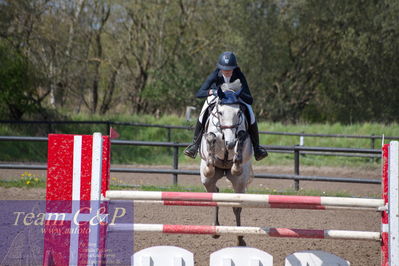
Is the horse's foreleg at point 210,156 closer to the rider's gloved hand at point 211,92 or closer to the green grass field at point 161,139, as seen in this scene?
the rider's gloved hand at point 211,92

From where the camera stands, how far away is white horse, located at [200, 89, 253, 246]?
5.30m

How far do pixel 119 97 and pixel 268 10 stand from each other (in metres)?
8.60

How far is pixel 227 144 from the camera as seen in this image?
5266mm

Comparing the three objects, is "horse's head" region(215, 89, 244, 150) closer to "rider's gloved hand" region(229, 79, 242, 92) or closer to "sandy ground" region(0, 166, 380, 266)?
"rider's gloved hand" region(229, 79, 242, 92)

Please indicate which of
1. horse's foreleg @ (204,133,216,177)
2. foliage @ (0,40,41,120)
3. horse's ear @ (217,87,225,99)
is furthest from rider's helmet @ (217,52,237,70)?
foliage @ (0,40,41,120)

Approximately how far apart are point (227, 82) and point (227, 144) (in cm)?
97

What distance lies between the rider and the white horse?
169 mm

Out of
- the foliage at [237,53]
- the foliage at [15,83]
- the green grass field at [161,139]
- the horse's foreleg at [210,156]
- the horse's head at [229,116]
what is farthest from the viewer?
the foliage at [237,53]

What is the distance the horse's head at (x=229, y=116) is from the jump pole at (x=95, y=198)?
124 centimetres

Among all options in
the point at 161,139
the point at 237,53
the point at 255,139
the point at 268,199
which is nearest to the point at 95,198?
the point at 268,199

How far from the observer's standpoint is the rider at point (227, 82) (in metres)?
5.80

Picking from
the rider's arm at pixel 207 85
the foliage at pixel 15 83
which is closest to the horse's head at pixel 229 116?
the rider's arm at pixel 207 85

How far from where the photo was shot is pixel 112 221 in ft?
21.2

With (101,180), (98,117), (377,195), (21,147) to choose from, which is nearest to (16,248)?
(101,180)
